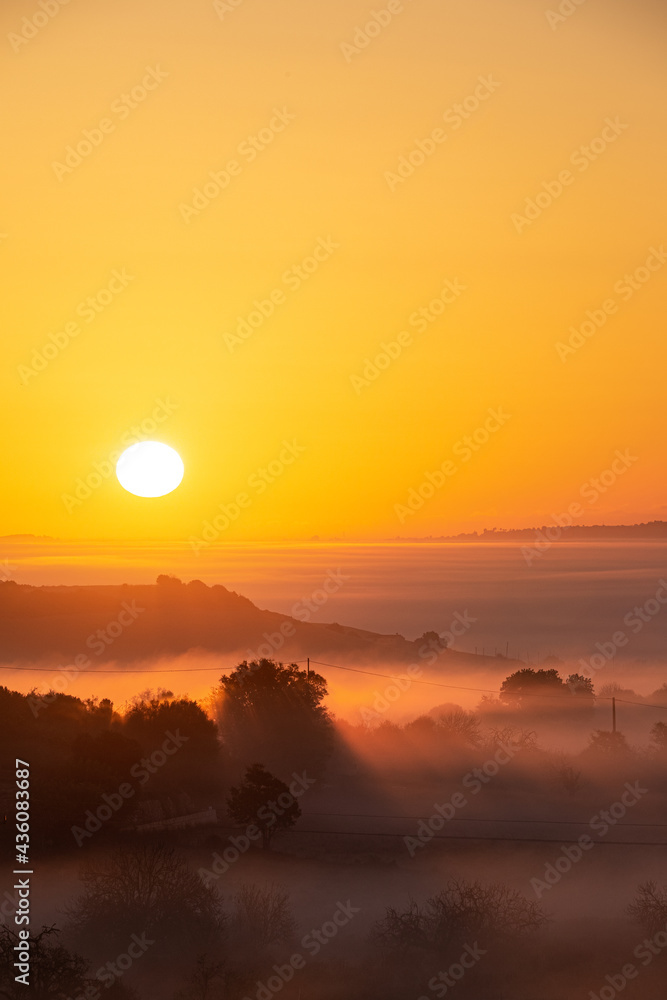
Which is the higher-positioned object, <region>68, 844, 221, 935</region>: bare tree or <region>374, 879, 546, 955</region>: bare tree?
<region>68, 844, 221, 935</region>: bare tree

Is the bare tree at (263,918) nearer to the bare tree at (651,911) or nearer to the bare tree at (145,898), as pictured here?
the bare tree at (145,898)

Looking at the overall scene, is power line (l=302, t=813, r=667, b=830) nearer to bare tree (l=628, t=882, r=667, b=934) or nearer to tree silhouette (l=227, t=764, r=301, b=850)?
tree silhouette (l=227, t=764, r=301, b=850)

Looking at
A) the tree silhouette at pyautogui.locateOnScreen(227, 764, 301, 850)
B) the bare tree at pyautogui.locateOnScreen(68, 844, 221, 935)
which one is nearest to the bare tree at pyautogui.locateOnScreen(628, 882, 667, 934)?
the tree silhouette at pyautogui.locateOnScreen(227, 764, 301, 850)

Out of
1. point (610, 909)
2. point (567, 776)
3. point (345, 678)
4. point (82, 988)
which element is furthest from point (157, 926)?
point (345, 678)

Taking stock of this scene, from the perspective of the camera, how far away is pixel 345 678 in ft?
523

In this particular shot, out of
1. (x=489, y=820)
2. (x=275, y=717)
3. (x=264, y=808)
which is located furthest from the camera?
(x=275, y=717)

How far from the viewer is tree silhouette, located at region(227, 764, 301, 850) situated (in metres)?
50.4

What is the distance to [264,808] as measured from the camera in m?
50.8

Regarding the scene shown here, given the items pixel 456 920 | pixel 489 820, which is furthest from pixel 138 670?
pixel 456 920

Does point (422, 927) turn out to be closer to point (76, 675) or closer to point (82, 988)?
point (82, 988)

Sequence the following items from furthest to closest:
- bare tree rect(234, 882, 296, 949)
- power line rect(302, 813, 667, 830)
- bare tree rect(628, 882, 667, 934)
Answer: power line rect(302, 813, 667, 830)
bare tree rect(628, 882, 667, 934)
bare tree rect(234, 882, 296, 949)

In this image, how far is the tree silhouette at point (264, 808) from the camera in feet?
165

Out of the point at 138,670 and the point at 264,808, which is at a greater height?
the point at 138,670

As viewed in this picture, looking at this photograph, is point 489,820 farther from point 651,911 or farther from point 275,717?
point 275,717
